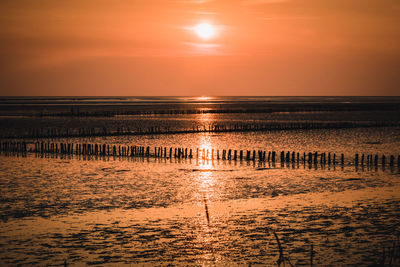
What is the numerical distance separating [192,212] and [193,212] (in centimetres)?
5

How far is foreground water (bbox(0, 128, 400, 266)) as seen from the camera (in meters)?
18.0

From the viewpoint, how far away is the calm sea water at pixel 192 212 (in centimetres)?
1799

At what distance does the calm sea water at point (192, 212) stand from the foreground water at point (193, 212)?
0.05m

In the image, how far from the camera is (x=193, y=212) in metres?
24.5

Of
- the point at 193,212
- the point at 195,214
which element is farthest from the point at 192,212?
the point at 195,214

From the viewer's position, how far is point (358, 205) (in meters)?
25.6

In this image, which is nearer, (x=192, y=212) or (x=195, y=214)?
(x=195, y=214)

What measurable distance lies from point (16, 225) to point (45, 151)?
94.6 feet

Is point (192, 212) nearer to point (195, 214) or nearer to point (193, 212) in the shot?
point (193, 212)

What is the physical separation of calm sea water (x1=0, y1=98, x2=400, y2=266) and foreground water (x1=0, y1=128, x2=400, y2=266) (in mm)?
49

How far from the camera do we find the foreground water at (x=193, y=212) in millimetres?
18016

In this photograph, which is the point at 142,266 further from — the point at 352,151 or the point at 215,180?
the point at 352,151

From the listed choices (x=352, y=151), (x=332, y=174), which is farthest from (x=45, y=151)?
(x=352, y=151)

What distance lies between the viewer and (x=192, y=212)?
24.5 metres
